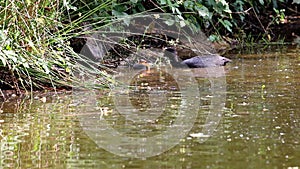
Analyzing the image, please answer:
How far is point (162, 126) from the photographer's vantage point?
2.98 meters

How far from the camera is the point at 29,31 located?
148 inches

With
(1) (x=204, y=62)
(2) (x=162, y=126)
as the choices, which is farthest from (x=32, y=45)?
(1) (x=204, y=62)

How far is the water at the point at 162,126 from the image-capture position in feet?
7.88

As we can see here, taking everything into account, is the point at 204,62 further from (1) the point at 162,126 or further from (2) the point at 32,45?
(1) the point at 162,126

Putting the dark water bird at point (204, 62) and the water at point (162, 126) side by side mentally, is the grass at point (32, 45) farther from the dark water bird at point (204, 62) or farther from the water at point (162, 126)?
the dark water bird at point (204, 62)

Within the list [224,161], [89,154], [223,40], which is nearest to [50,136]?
[89,154]

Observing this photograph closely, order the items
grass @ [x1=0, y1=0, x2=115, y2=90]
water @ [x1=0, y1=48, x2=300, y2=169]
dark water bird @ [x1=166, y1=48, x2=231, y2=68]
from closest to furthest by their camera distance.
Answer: water @ [x1=0, y1=48, x2=300, y2=169] → grass @ [x1=0, y1=0, x2=115, y2=90] → dark water bird @ [x1=166, y1=48, x2=231, y2=68]

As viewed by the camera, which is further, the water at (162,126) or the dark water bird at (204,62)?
the dark water bird at (204,62)

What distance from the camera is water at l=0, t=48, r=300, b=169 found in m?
2.40

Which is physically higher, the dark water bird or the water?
the dark water bird

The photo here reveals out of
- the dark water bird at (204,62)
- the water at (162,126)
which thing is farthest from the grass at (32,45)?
the dark water bird at (204,62)

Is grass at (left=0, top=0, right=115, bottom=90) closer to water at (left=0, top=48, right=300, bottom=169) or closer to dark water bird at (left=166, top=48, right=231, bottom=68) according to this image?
water at (left=0, top=48, right=300, bottom=169)

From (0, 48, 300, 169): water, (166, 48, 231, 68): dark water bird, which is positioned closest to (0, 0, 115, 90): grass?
(0, 48, 300, 169): water

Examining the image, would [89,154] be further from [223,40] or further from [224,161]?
[223,40]
